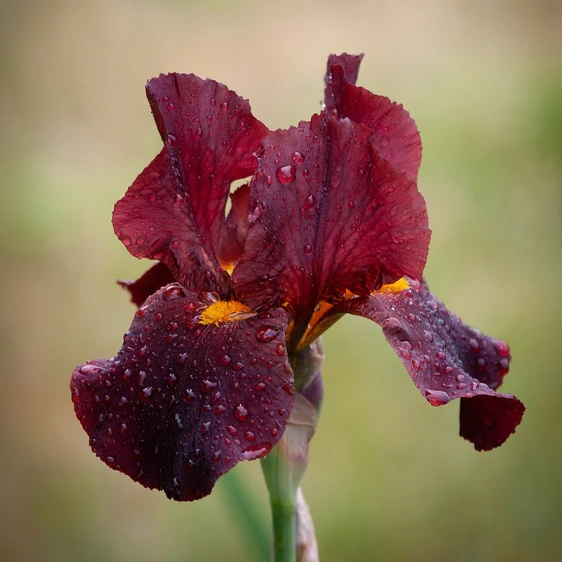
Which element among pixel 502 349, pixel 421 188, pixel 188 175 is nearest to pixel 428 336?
pixel 502 349

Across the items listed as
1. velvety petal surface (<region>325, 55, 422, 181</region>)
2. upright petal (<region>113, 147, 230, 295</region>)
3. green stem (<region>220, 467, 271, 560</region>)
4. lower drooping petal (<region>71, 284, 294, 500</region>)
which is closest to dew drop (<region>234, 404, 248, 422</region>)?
lower drooping petal (<region>71, 284, 294, 500</region>)

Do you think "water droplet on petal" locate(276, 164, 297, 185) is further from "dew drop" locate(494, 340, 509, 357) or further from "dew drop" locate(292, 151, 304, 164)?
"dew drop" locate(494, 340, 509, 357)

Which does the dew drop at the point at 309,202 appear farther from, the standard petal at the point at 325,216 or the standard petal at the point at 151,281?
the standard petal at the point at 151,281

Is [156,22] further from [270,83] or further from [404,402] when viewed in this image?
[404,402]

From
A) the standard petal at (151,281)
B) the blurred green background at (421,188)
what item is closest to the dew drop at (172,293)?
the standard petal at (151,281)

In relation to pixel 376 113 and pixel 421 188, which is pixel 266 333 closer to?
pixel 376 113

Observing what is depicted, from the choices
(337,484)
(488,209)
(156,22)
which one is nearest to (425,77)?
(488,209)
